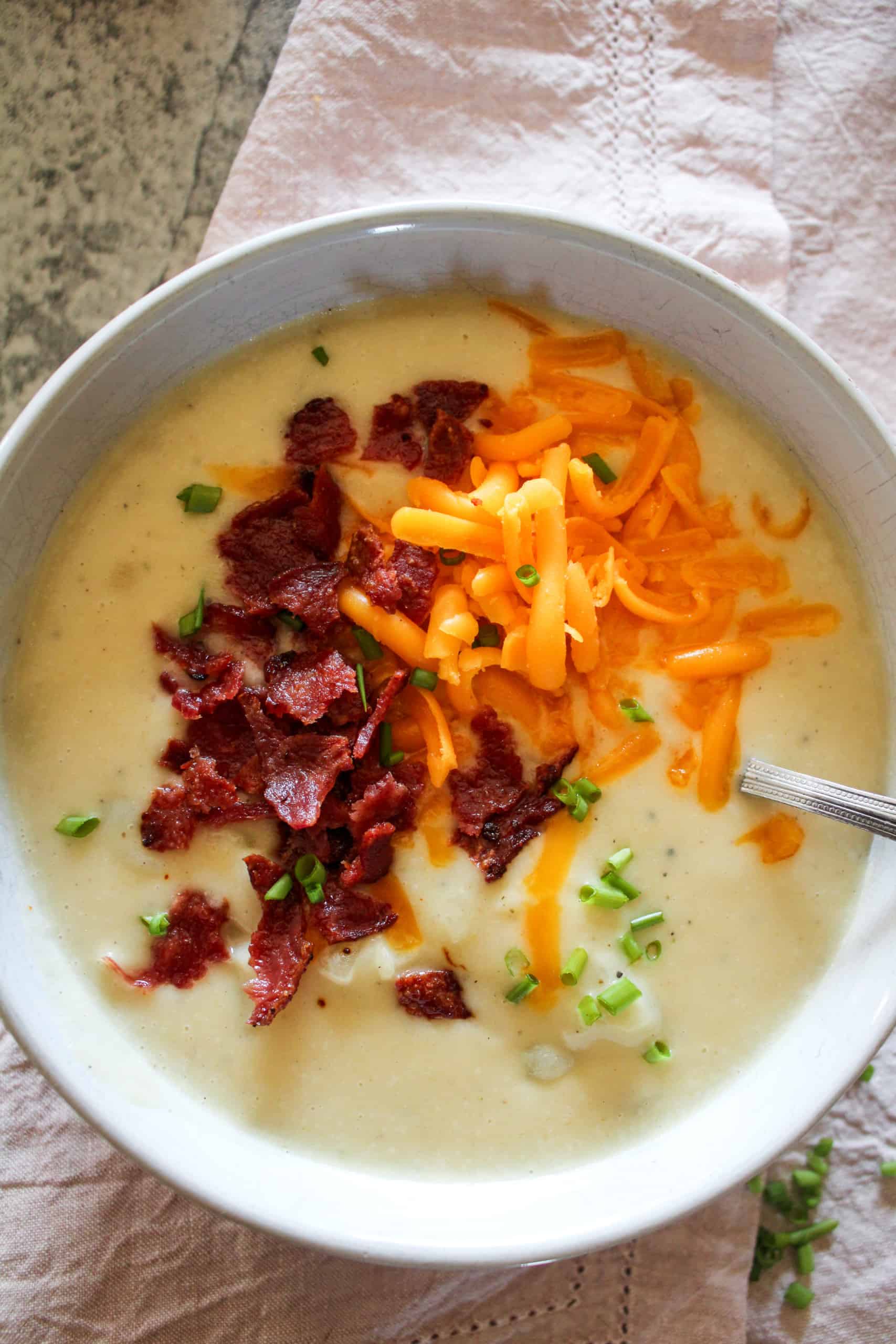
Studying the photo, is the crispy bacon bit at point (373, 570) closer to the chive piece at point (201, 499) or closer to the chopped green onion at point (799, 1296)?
the chive piece at point (201, 499)

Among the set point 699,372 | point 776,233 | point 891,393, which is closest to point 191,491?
point 699,372

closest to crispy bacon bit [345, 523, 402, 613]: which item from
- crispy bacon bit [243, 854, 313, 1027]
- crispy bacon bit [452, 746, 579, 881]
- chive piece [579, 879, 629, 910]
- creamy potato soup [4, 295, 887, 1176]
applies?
creamy potato soup [4, 295, 887, 1176]

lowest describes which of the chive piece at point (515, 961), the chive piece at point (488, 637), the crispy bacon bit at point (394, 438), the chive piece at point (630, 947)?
the chive piece at point (515, 961)

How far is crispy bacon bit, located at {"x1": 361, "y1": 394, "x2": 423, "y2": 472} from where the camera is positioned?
78.0 inches

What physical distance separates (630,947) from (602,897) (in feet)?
0.36

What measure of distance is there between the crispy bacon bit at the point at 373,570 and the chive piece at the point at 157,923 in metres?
0.69

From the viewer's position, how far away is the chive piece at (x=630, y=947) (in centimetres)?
194

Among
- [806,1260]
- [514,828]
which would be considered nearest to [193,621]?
[514,828]

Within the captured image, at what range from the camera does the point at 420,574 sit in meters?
1.92

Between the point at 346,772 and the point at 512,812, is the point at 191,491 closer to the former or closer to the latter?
the point at 346,772

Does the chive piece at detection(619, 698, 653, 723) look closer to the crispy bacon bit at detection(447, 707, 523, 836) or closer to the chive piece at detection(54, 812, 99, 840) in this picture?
the crispy bacon bit at detection(447, 707, 523, 836)

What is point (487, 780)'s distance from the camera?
1933 millimetres

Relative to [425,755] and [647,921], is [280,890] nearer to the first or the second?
[425,755]

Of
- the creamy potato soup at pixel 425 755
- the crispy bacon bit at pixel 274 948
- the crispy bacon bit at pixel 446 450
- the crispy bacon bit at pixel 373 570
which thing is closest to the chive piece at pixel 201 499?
the creamy potato soup at pixel 425 755
